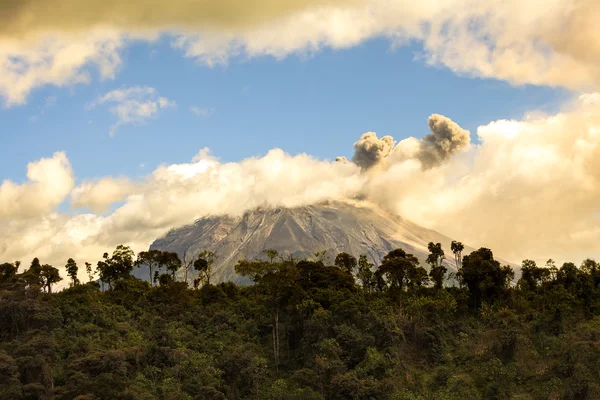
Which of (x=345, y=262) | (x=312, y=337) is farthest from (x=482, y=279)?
(x=312, y=337)

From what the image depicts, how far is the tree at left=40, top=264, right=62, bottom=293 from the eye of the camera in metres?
94.3

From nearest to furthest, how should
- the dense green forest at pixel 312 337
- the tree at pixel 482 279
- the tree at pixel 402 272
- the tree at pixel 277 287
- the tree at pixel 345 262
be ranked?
the dense green forest at pixel 312 337 < the tree at pixel 277 287 < the tree at pixel 482 279 < the tree at pixel 402 272 < the tree at pixel 345 262

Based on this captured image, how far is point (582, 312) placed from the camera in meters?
75.3

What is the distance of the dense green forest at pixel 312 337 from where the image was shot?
61.3 meters

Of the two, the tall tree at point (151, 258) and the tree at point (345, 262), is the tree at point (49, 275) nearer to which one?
the tall tree at point (151, 258)

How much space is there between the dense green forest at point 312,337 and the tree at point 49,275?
34 centimetres

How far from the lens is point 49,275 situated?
94.6 m

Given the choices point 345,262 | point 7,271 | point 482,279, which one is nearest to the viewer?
point 482,279

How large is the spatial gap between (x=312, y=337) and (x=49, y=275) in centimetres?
4714

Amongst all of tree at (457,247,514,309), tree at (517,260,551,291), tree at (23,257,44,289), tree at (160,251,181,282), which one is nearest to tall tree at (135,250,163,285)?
tree at (160,251,181,282)

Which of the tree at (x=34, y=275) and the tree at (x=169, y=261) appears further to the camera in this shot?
the tree at (x=169, y=261)

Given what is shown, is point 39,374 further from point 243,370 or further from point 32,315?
point 243,370

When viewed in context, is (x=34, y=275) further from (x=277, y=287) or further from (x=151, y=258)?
(x=277, y=287)

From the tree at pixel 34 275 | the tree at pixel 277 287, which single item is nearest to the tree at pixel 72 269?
the tree at pixel 34 275
